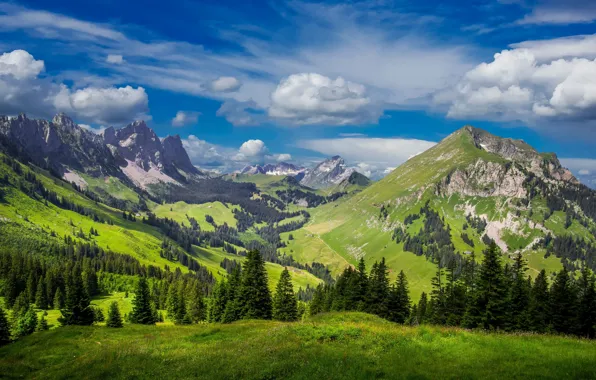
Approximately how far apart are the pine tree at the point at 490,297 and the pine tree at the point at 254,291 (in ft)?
127

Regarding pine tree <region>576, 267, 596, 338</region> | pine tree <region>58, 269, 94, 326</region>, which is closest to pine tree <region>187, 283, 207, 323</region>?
pine tree <region>58, 269, 94, 326</region>

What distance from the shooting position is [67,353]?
132 ft

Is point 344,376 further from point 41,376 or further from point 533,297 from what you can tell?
point 533,297

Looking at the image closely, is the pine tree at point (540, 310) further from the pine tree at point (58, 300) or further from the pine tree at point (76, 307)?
the pine tree at point (58, 300)

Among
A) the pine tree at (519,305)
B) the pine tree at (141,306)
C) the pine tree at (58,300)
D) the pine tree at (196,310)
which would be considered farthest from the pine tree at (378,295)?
the pine tree at (58,300)

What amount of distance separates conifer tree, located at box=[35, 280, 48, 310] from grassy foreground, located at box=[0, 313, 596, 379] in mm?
132669

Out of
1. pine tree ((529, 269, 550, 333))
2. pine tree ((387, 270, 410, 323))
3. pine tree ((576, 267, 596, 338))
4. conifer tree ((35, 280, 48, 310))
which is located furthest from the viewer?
conifer tree ((35, 280, 48, 310))

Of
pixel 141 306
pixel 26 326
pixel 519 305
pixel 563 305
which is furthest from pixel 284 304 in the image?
pixel 26 326

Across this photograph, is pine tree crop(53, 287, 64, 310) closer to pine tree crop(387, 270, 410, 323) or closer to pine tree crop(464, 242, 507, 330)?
pine tree crop(387, 270, 410, 323)

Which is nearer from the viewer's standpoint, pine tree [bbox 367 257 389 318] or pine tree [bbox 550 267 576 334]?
pine tree [bbox 550 267 576 334]

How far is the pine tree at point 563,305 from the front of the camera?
6072cm

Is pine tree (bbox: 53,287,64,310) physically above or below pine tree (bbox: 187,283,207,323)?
below

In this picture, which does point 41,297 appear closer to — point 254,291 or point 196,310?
point 196,310

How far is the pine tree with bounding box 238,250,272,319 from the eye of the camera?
71.6 meters
